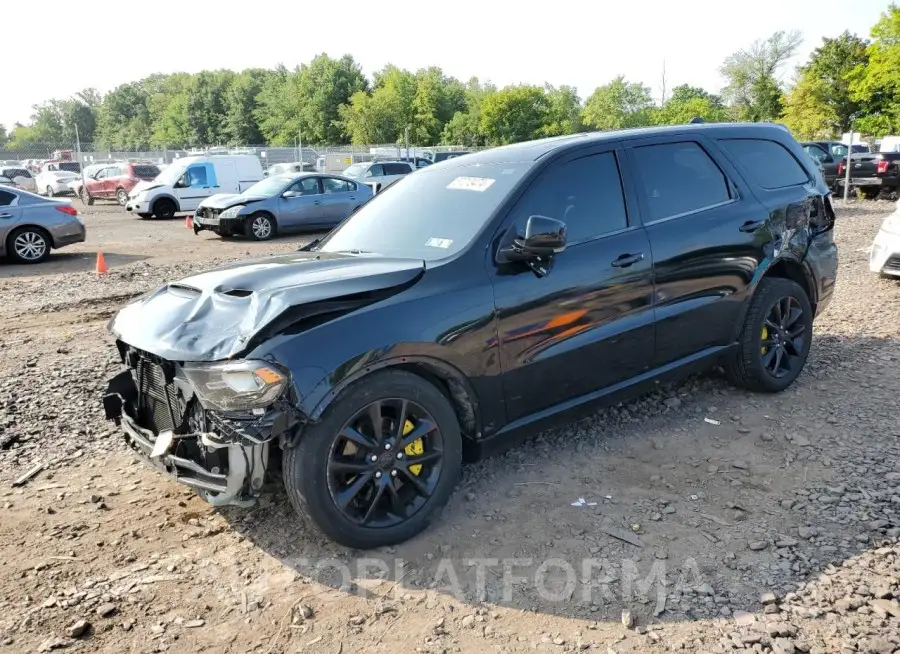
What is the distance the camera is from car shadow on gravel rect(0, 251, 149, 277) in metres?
12.1

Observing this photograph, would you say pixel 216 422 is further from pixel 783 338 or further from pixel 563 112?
pixel 563 112

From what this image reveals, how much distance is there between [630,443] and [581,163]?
67.4 inches

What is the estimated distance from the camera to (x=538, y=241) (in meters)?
3.52

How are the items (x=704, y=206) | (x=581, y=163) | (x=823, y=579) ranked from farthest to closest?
1. (x=704, y=206)
2. (x=581, y=163)
3. (x=823, y=579)

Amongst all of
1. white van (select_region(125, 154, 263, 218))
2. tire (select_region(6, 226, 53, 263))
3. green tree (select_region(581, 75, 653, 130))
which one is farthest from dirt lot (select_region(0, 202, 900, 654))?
green tree (select_region(581, 75, 653, 130))

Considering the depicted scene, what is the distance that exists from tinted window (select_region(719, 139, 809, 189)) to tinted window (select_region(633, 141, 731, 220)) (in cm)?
31

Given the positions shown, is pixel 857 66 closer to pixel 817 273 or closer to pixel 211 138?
pixel 817 273

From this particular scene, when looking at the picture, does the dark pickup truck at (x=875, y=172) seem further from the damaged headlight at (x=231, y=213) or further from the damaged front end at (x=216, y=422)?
the damaged front end at (x=216, y=422)

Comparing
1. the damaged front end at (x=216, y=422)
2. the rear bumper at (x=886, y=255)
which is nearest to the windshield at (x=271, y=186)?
the rear bumper at (x=886, y=255)

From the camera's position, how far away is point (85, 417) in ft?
16.6

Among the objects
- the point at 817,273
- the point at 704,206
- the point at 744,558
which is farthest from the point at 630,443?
the point at 817,273

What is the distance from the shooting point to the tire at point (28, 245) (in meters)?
12.8

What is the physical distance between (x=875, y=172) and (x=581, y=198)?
21.3 m

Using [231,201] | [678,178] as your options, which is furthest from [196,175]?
[678,178]
